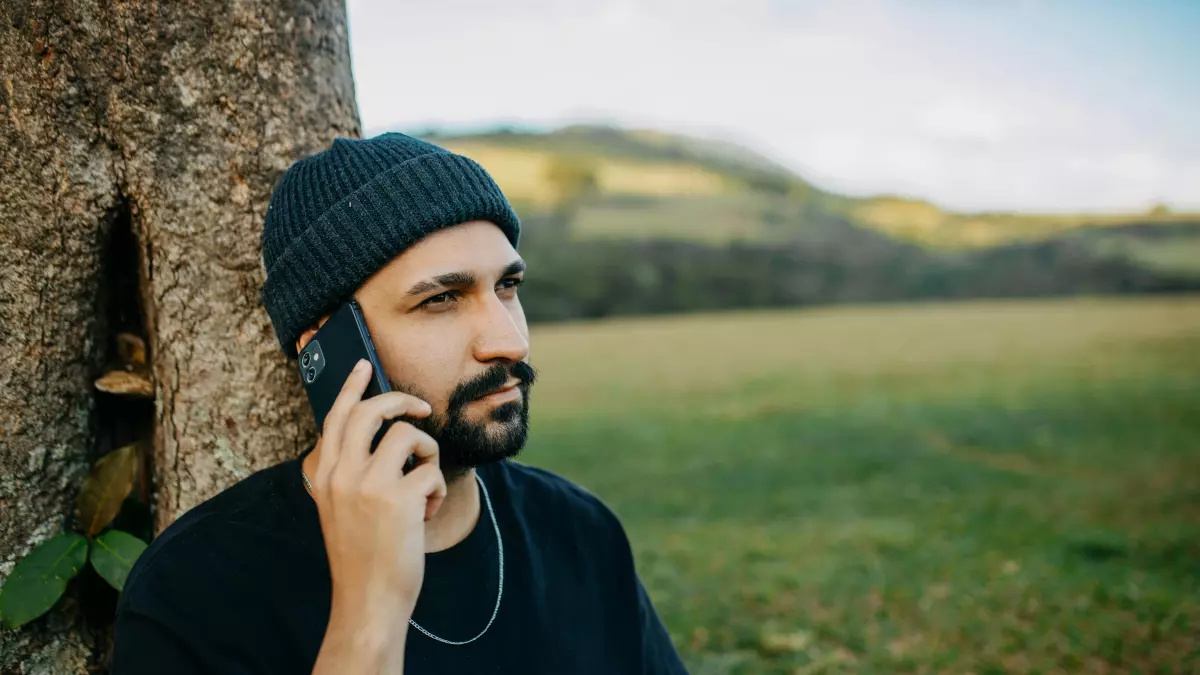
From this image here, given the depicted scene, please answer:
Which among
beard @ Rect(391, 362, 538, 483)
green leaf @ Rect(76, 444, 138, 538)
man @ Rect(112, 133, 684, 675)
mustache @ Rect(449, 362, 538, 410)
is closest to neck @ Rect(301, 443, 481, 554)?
man @ Rect(112, 133, 684, 675)

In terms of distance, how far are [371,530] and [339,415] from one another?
288 millimetres

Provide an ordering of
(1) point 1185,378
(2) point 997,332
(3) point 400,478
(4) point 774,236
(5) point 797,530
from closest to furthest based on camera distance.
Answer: (3) point 400,478 < (5) point 797,530 < (1) point 1185,378 < (2) point 997,332 < (4) point 774,236

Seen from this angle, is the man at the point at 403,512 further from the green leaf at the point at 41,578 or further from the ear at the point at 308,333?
the green leaf at the point at 41,578

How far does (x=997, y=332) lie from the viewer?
57.7 feet

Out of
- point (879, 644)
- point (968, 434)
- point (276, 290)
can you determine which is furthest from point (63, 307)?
point (968, 434)

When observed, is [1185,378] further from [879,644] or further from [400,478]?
[400,478]

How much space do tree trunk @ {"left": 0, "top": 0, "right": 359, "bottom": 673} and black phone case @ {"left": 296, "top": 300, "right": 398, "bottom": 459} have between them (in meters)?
0.47

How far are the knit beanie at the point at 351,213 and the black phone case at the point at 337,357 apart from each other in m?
0.08

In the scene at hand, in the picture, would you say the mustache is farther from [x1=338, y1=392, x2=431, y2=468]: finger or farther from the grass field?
the grass field

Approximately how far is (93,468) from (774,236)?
18.5 meters

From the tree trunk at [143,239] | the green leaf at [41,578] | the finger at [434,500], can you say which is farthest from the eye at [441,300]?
the green leaf at [41,578]

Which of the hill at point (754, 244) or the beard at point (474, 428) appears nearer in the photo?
the beard at point (474, 428)

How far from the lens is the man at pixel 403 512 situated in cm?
184

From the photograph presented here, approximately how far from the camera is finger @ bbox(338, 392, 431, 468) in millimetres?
1894
